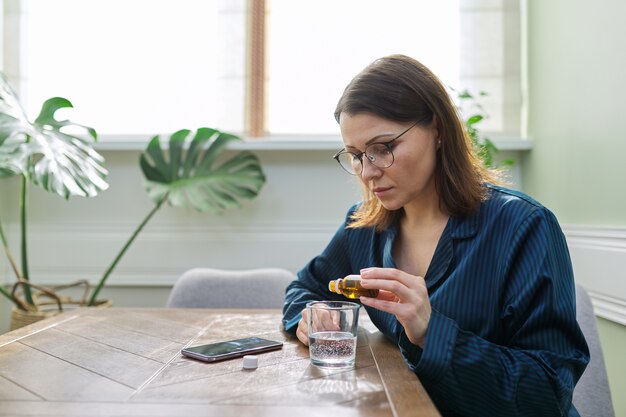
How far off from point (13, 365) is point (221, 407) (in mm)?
505

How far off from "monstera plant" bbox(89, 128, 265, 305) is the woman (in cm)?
106

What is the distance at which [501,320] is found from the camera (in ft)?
4.07

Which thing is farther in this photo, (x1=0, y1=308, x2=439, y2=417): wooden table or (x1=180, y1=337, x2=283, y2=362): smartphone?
(x1=180, y1=337, x2=283, y2=362): smartphone

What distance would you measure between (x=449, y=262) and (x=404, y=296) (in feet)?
0.91

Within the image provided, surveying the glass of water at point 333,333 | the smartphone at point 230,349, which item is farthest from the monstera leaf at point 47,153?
the glass of water at point 333,333

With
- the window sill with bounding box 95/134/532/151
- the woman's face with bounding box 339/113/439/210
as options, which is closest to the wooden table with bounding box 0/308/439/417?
the woman's face with bounding box 339/113/439/210

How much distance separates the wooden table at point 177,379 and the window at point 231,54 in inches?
61.5

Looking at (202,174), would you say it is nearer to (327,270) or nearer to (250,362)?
(327,270)

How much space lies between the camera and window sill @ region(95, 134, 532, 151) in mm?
2666

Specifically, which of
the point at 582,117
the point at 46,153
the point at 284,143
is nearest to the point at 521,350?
the point at 582,117

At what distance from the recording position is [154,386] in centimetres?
102

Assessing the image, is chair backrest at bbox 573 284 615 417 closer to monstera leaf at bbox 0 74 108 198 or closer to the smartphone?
the smartphone

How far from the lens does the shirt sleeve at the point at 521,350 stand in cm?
109

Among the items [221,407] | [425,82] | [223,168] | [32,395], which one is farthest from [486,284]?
[223,168]
